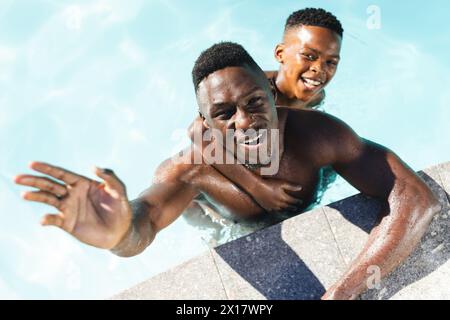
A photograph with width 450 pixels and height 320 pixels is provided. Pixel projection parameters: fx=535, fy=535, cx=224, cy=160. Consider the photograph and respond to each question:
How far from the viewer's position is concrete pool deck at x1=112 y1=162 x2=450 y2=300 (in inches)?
111

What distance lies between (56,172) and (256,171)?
1.41 m

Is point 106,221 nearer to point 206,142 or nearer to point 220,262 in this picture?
point 220,262

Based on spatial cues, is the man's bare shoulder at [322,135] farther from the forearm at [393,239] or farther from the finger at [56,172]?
the finger at [56,172]

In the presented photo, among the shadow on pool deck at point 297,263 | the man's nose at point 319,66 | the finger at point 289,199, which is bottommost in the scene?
the shadow on pool deck at point 297,263

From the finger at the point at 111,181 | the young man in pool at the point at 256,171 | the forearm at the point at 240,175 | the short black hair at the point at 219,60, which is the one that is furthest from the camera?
the forearm at the point at 240,175

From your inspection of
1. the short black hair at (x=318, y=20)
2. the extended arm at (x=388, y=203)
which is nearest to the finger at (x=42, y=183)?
the extended arm at (x=388, y=203)

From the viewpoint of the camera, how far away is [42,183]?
2059 millimetres

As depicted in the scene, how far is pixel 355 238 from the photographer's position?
298 cm

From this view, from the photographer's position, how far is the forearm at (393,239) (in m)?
2.69

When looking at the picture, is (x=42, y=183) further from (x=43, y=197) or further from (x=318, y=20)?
(x=318, y=20)

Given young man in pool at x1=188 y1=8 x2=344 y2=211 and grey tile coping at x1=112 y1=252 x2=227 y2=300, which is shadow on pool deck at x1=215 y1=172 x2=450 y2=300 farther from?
young man in pool at x1=188 y1=8 x2=344 y2=211

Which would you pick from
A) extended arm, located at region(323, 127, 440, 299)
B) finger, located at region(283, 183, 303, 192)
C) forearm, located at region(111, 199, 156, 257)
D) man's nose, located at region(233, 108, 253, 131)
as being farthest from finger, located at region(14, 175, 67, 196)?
finger, located at region(283, 183, 303, 192)

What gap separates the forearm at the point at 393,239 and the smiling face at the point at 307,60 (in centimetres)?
166
